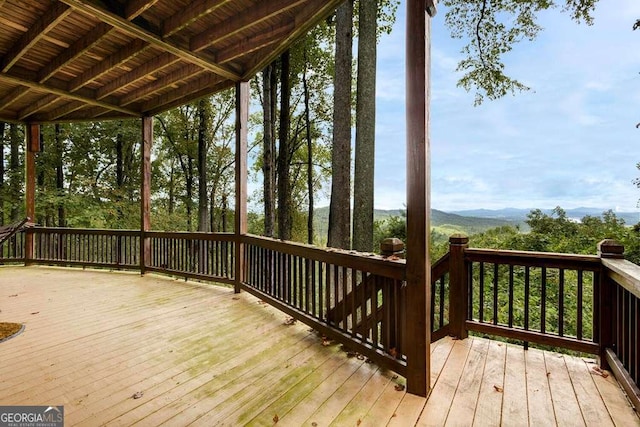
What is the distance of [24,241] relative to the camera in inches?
259

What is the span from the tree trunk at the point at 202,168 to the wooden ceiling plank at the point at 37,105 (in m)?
5.37

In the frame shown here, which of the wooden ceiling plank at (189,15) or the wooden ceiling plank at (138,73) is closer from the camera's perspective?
the wooden ceiling plank at (189,15)

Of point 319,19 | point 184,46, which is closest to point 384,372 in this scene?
point 319,19

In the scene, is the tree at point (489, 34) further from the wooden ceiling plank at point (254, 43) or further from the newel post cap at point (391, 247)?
the newel post cap at point (391, 247)

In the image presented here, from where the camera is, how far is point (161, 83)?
4.58 metres

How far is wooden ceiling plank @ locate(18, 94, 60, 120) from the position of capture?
5325 millimetres

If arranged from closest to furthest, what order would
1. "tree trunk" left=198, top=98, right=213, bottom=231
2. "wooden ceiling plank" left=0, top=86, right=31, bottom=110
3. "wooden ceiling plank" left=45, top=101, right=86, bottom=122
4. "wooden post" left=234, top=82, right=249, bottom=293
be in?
"wooden post" left=234, top=82, right=249, bottom=293, "wooden ceiling plank" left=0, top=86, right=31, bottom=110, "wooden ceiling plank" left=45, top=101, right=86, bottom=122, "tree trunk" left=198, top=98, right=213, bottom=231

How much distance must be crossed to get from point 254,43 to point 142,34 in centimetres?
117

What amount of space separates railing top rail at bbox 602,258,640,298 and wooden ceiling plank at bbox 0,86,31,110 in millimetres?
7570

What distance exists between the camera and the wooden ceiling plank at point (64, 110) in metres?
5.60

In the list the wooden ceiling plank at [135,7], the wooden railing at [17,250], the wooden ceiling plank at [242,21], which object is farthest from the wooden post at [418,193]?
the wooden railing at [17,250]

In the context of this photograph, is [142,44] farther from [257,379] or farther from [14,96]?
[257,379]

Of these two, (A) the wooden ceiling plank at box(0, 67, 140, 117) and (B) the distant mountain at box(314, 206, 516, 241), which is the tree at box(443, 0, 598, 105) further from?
(A) the wooden ceiling plank at box(0, 67, 140, 117)

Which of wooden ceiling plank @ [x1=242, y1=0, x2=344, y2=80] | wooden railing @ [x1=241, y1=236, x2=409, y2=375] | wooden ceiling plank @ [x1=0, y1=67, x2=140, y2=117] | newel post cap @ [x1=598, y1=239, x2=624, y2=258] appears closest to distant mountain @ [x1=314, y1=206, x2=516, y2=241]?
wooden railing @ [x1=241, y1=236, x2=409, y2=375]
